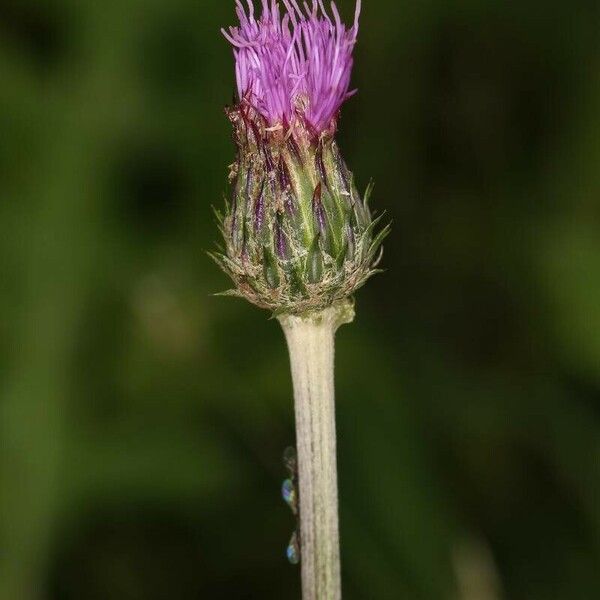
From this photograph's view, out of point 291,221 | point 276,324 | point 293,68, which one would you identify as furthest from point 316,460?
point 276,324

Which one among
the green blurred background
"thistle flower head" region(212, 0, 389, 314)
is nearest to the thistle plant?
"thistle flower head" region(212, 0, 389, 314)

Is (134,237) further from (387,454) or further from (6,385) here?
(387,454)

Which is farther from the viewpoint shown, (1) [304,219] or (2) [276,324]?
(2) [276,324]

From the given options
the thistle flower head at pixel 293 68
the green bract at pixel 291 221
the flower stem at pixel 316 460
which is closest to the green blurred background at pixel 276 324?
the flower stem at pixel 316 460

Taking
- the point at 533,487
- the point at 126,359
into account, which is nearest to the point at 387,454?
the point at 533,487

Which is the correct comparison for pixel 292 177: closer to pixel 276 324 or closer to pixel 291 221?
pixel 291 221
